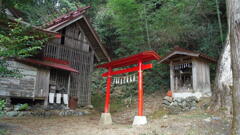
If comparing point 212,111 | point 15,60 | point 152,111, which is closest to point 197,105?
point 212,111

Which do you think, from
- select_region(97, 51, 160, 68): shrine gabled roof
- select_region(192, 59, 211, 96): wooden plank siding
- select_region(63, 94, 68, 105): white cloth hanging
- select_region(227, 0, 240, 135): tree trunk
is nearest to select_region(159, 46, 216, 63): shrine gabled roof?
select_region(192, 59, 211, 96): wooden plank siding

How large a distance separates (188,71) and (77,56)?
8414mm

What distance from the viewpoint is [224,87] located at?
9156mm

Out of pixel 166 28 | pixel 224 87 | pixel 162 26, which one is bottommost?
pixel 224 87

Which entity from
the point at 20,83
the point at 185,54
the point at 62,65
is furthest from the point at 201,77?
the point at 20,83

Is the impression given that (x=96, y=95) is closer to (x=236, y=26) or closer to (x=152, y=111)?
(x=152, y=111)

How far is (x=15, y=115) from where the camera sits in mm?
10094

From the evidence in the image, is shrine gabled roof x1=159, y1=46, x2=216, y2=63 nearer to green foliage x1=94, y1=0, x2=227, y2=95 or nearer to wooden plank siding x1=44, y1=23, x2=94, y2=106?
green foliage x1=94, y1=0, x2=227, y2=95

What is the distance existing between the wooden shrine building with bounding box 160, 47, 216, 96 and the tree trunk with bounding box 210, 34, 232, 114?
8.64 ft

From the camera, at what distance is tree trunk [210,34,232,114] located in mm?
8734

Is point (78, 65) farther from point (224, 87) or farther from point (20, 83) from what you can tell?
point (224, 87)

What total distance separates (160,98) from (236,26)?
1177 cm

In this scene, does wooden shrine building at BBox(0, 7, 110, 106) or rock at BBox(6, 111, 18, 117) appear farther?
wooden shrine building at BBox(0, 7, 110, 106)

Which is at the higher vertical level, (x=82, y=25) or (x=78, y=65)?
(x=82, y=25)
